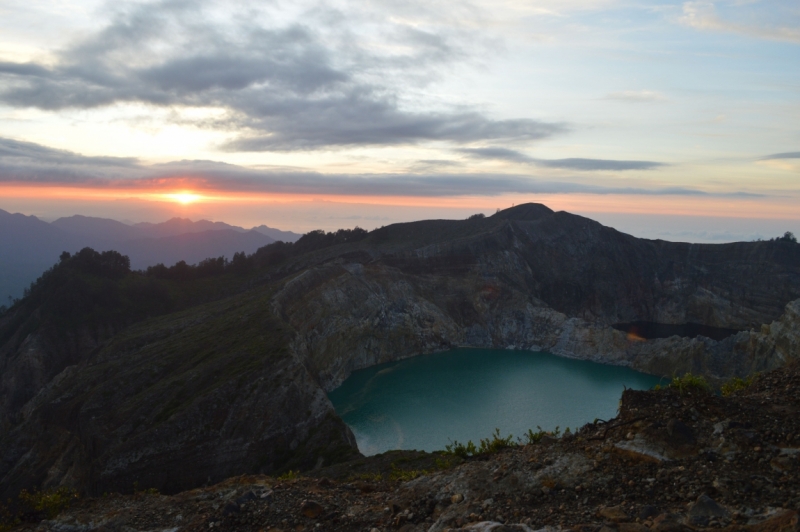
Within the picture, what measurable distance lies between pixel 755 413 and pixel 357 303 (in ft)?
208

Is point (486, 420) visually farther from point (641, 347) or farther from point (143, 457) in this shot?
point (641, 347)

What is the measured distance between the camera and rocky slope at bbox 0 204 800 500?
129 feet

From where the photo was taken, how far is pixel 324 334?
66.0m

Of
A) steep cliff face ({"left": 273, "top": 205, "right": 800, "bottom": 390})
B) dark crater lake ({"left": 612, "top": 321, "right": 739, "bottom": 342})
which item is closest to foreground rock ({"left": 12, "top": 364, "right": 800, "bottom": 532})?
steep cliff face ({"left": 273, "top": 205, "right": 800, "bottom": 390})

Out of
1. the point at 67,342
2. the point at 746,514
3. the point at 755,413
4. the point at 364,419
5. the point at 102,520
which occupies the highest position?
the point at 755,413

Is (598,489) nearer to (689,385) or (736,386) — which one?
(689,385)

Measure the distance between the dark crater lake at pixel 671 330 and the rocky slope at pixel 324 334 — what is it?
206 cm

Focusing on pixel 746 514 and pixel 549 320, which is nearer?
pixel 746 514

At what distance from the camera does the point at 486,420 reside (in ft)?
166

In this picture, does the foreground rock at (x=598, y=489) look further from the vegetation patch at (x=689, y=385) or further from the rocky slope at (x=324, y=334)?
the rocky slope at (x=324, y=334)

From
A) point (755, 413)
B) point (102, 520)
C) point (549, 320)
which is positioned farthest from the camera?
point (549, 320)

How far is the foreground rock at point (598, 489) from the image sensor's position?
29.6ft

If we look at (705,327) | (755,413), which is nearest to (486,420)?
(755,413)

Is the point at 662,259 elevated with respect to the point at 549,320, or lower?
elevated
